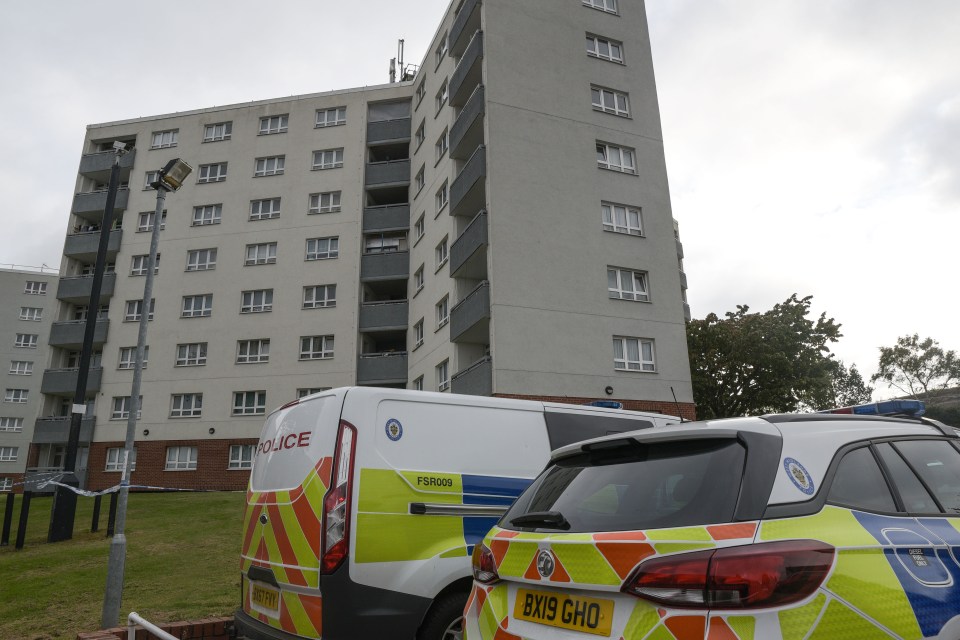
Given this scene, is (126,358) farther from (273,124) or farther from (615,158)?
(615,158)

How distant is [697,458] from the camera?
259 centimetres

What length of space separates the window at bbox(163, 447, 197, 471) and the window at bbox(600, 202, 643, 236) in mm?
22537

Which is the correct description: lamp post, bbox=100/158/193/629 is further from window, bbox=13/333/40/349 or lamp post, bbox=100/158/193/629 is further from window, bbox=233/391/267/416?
window, bbox=13/333/40/349

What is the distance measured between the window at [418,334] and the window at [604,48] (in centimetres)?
1399

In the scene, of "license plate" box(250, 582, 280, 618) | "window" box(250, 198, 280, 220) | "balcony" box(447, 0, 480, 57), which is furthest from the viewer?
"window" box(250, 198, 280, 220)

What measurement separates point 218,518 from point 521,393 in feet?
31.8

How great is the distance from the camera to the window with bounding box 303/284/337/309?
3378cm

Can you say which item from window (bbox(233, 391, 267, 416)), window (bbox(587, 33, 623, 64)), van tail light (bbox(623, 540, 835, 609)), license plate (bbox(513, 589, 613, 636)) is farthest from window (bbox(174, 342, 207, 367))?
van tail light (bbox(623, 540, 835, 609))

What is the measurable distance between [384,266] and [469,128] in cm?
1006

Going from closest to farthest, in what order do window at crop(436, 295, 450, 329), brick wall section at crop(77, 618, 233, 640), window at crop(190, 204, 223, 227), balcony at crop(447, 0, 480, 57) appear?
1. brick wall section at crop(77, 618, 233, 640)
2. window at crop(436, 295, 450, 329)
3. balcony at crop(447, 0, 480, 57)
4. window at crop(190, 204, 223, 227)

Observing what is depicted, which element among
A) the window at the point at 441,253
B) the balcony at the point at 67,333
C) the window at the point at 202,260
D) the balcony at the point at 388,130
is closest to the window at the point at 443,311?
the window at the point at 441,253

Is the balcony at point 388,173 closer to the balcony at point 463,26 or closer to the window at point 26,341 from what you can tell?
the balcony at point 463,26

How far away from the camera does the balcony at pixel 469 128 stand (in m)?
25.6

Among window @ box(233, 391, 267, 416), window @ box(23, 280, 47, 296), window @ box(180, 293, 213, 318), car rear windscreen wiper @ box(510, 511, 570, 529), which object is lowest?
car rear windscreen wiper @ box(510, 511, 570, 529)
